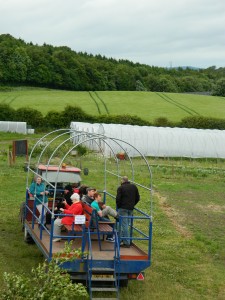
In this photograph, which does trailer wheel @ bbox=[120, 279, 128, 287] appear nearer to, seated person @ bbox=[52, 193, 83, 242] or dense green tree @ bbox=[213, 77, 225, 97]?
seated person @ bbox=[52, 193, 83, 242]

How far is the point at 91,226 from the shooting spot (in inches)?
513

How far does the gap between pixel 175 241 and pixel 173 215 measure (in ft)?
13.0

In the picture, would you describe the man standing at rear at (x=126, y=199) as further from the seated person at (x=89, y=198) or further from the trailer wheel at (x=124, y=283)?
the trailer wheel at (x=124, y=283)

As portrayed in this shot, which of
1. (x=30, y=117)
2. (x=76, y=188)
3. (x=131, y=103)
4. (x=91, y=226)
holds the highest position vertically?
(x=131, y=103)

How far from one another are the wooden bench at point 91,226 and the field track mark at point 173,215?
5.83 metres

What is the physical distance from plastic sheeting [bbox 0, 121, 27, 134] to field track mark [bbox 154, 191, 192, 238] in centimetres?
3574

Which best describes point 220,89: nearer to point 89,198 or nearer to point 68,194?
point 68,194

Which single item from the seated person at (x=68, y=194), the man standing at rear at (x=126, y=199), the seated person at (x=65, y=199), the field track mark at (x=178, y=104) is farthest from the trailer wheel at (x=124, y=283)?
the field track mark at (x=178, y=104)

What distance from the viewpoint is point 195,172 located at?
116 feet

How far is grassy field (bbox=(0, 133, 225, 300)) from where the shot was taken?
43.3ft

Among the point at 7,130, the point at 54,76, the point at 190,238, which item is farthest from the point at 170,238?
the point at 54,76

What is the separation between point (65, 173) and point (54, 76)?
99.0 m

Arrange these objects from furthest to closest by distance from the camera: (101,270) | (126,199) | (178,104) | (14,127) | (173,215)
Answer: (178,104) < (14,127) < (173,215) < (126,199) < (101,270)

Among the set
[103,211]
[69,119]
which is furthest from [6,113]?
[103,211]
